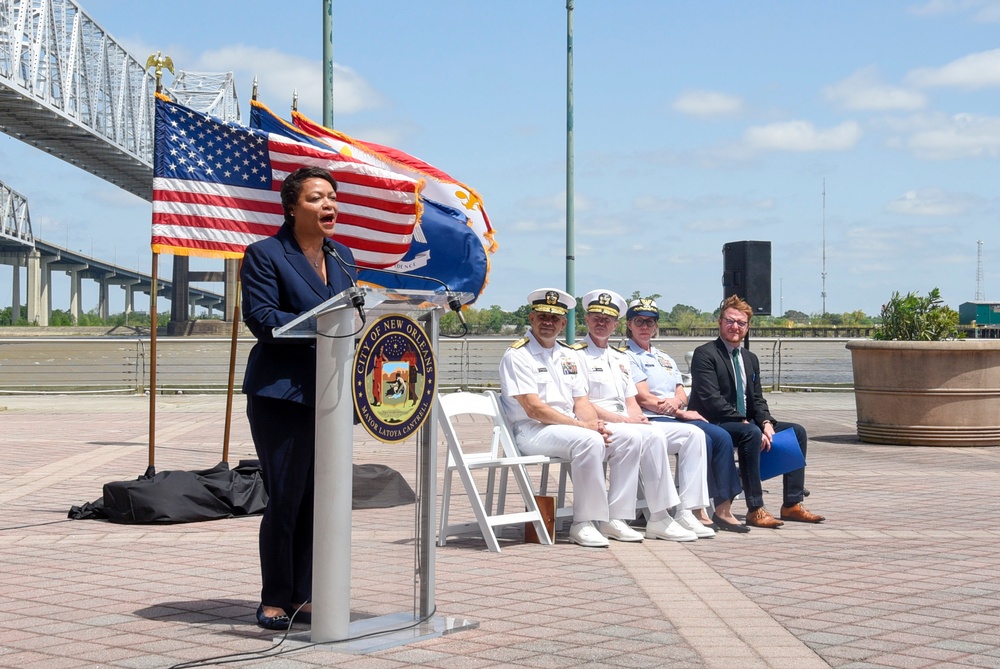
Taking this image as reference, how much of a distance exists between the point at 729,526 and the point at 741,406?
86 centimetres

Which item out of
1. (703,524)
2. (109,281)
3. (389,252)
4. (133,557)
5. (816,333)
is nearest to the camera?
(133,557)

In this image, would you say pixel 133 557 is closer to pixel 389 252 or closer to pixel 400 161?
pixel 389 252

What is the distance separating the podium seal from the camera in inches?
171

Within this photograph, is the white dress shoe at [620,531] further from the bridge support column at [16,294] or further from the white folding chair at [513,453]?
the bridge support column at [16,294]

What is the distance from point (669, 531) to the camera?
734 centimetres

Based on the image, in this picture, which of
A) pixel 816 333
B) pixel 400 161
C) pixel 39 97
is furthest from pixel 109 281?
pixel 400 161

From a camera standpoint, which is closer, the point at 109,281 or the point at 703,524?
the point at 703,524

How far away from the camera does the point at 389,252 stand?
28.8 feet

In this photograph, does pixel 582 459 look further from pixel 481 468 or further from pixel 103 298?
pixel 103 298

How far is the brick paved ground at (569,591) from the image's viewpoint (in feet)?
14.7

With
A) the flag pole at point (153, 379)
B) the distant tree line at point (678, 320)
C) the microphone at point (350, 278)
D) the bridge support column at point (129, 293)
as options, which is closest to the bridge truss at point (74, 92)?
the distant tree line at point (678, 320)

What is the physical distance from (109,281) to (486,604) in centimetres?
15807

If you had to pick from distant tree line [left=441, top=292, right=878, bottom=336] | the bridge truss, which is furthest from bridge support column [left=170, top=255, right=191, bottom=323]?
distant tree line [left=441, top=292, right=878, bottom=336]

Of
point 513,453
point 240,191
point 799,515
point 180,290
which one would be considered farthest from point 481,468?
point 180,290
